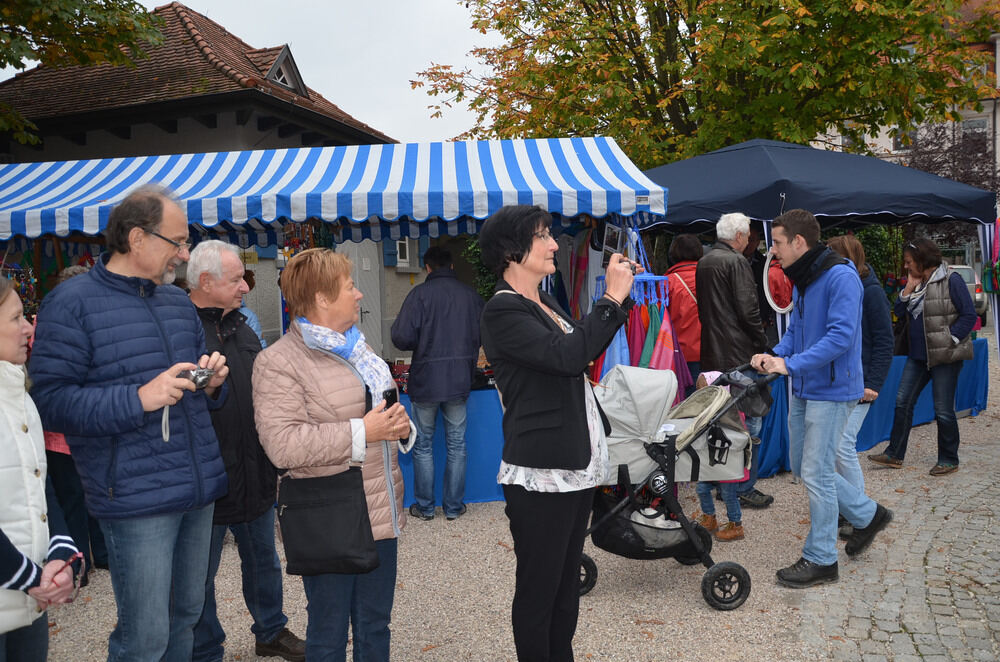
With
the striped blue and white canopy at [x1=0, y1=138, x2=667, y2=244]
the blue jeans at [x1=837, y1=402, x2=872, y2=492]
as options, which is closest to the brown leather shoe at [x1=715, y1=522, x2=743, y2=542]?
the blue jeans at [x1=837, y1=402, x2=872, y2=492]

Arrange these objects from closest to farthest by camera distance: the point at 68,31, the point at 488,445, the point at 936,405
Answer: the point at 488,445 < the point at 936,405 < the point at 68,31

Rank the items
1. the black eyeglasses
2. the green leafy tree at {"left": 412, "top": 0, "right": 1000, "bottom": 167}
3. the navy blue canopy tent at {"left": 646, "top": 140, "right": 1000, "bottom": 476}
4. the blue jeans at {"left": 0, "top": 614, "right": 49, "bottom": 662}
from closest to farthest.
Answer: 1. the blue jeans at {"left": 0, "top": 614, "right": 49, "bottom": 662}
2. the black eyeglasses
3. the navy blue canopy tent at {"left": 646, "top": 140, "right": 1000, "bottom": 476}
4. the green leafy tree at {"left": 412, "top": 0, "right": 1000, "bottom": 167}

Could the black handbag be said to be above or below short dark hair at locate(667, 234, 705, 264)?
below

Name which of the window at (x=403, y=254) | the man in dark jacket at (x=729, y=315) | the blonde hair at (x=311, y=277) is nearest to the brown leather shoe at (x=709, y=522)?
the man in dark jacket at (x=729, y=315)

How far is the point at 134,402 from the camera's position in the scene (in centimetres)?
216

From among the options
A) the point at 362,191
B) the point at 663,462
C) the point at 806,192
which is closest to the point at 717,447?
the point at 663,462

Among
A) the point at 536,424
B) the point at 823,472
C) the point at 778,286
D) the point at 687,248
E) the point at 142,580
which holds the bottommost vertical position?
the point at 823,472

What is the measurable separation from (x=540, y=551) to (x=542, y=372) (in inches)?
24.4

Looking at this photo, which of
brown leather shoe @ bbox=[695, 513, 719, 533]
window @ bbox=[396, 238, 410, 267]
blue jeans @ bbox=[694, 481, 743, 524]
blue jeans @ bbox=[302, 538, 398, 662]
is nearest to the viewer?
blue jeans @ bbox=[302, 538, 398, 662]

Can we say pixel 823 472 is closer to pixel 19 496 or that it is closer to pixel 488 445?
pixel 488 445

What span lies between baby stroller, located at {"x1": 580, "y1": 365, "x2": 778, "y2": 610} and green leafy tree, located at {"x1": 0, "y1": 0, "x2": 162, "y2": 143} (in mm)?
7996

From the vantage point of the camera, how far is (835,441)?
393cm

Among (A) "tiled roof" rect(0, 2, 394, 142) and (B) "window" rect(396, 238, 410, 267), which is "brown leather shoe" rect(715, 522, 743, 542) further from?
(B) "window" rect(396, 238, 410, 267)

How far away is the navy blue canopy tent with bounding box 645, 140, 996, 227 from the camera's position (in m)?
6.80
